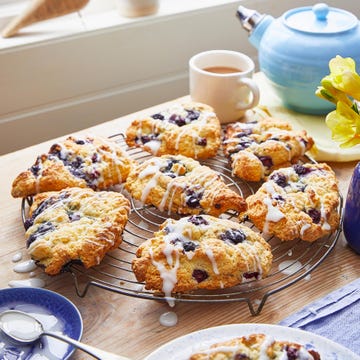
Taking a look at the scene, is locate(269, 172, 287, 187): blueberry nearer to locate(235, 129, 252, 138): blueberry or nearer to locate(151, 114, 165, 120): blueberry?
locate(235, 129, 252, 138): blueberry

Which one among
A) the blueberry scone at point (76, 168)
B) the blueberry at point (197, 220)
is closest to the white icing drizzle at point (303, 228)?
the blueberry at point (197, 220)

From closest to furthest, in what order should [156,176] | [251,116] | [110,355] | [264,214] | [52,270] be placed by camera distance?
[110,355], [52,270], [264,214], [156,176], [251,116]

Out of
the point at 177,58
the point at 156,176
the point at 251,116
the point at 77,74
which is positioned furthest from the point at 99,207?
the point at 177,58

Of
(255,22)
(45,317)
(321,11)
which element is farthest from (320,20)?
(45,317)

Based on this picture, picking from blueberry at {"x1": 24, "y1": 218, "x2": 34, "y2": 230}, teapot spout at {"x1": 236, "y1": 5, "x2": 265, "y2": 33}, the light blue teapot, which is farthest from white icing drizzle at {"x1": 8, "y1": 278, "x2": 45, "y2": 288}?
teapot spout at {"x1": 236, "y1": 5, "x2": 265, "y2": 33}

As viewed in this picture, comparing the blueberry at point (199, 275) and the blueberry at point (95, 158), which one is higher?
the blueberry at point (95, 158)

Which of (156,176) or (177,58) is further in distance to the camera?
(177,58)

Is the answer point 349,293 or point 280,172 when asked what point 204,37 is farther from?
point 349,293

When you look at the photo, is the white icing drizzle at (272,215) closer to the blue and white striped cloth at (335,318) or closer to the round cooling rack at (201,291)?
the round cooling rack at (201,291)
